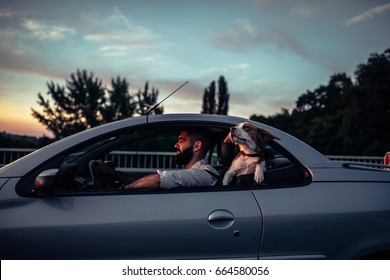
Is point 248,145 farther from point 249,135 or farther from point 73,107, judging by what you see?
point 73,107

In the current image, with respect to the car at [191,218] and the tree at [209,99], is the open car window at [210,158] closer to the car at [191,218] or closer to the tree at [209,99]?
the car at [191,218]

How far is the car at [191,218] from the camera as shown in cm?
210

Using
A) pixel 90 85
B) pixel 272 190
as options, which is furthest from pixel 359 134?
pixel 272 190

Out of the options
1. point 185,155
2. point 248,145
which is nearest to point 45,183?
point 185,155

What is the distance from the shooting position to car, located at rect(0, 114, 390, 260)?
2.10 m

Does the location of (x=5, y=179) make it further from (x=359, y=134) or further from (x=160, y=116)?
(x=359, y=134)

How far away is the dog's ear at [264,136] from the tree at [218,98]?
66029 mm

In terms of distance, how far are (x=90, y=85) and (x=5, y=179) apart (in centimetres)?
5266

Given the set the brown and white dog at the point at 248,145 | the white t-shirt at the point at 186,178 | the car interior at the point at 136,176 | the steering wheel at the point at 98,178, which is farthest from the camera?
the steering wheel at the point at 98,178

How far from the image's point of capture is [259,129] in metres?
2.52

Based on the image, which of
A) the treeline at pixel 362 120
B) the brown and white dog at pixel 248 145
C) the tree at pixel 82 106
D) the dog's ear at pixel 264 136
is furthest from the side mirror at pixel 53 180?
the tree at pixel 82 106

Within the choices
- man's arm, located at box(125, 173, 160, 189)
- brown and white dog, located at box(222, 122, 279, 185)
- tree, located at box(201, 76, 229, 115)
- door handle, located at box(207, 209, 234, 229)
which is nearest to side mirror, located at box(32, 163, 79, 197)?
man's arm, located at box(125, 173, 160, 189)

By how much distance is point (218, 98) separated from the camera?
226 feet

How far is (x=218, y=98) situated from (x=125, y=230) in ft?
222
